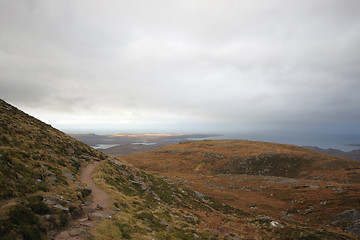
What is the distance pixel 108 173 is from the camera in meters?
30.3

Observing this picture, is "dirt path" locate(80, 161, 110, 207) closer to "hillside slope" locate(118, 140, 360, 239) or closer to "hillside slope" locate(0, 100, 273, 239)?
"hillside slope" locate(0, 100, 273, 239)

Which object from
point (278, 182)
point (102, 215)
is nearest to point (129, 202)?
point (102, 215)

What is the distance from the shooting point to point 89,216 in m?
15.8

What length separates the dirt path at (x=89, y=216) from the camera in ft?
41.2

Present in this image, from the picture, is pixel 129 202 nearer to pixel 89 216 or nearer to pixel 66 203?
pixel 89 216

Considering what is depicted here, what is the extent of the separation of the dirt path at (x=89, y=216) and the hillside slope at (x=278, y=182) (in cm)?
2254

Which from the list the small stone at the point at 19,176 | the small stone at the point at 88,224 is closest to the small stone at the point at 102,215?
the small stone at the point at 88,224

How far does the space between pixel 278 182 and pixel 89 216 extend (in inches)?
2257

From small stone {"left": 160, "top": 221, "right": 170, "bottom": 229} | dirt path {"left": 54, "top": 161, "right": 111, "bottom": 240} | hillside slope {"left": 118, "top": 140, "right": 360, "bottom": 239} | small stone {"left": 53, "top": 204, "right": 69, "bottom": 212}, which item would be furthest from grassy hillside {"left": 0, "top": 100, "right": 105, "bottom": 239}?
hillside slope {"left": 118, "top": 140, "right": 360, "bottom": 239}

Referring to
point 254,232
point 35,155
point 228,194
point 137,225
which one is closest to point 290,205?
point 228,194

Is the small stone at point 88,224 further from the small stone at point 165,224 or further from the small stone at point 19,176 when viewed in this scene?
the small stone at point 165,224

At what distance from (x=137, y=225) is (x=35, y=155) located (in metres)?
15.7

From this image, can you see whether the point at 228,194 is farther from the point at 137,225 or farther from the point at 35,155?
the point at 35,155

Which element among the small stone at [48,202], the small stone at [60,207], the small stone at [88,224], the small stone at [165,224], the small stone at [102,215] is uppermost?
the small stone at [48,202]
